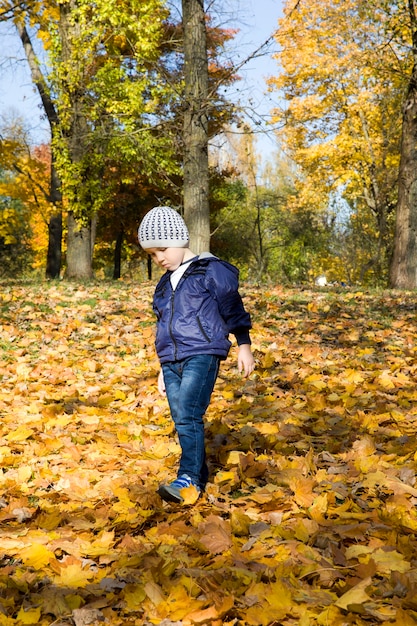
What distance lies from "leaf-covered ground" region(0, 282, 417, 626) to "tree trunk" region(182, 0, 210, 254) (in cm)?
317

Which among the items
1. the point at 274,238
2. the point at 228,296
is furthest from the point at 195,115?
the point at 274,238

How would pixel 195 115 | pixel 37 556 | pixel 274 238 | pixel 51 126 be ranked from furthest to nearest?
pixel 274 238
pixel 51 126
pixel 195 115
pixel 37 556

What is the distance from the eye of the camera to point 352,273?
29.1 meters

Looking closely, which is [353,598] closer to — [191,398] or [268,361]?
[191,398]

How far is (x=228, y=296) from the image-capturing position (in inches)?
125

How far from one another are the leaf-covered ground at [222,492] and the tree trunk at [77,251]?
734 cm

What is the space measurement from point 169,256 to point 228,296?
15.1 inches

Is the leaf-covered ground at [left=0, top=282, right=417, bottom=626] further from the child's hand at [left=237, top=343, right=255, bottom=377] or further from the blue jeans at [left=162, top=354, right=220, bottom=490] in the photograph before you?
the child's hand at [left=237, top=343, right=255, bottom=377]

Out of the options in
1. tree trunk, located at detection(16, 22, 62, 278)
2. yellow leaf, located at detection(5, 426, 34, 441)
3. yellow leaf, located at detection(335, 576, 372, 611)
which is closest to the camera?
yellow leaf, located at detection(335, 576, 372, 611)

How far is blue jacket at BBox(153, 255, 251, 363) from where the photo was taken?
316 centimetres

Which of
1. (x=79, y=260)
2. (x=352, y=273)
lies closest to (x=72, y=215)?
(x=79, y=260)

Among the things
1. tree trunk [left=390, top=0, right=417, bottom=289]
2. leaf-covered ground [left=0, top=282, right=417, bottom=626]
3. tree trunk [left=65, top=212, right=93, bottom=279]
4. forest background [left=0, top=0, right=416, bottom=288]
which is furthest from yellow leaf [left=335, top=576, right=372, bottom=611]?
tree trunk [left=65, top=212, right=93, bottom=279]

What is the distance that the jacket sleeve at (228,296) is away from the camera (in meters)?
3.18

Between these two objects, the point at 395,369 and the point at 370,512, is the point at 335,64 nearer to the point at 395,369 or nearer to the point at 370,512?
the point at 395,369
